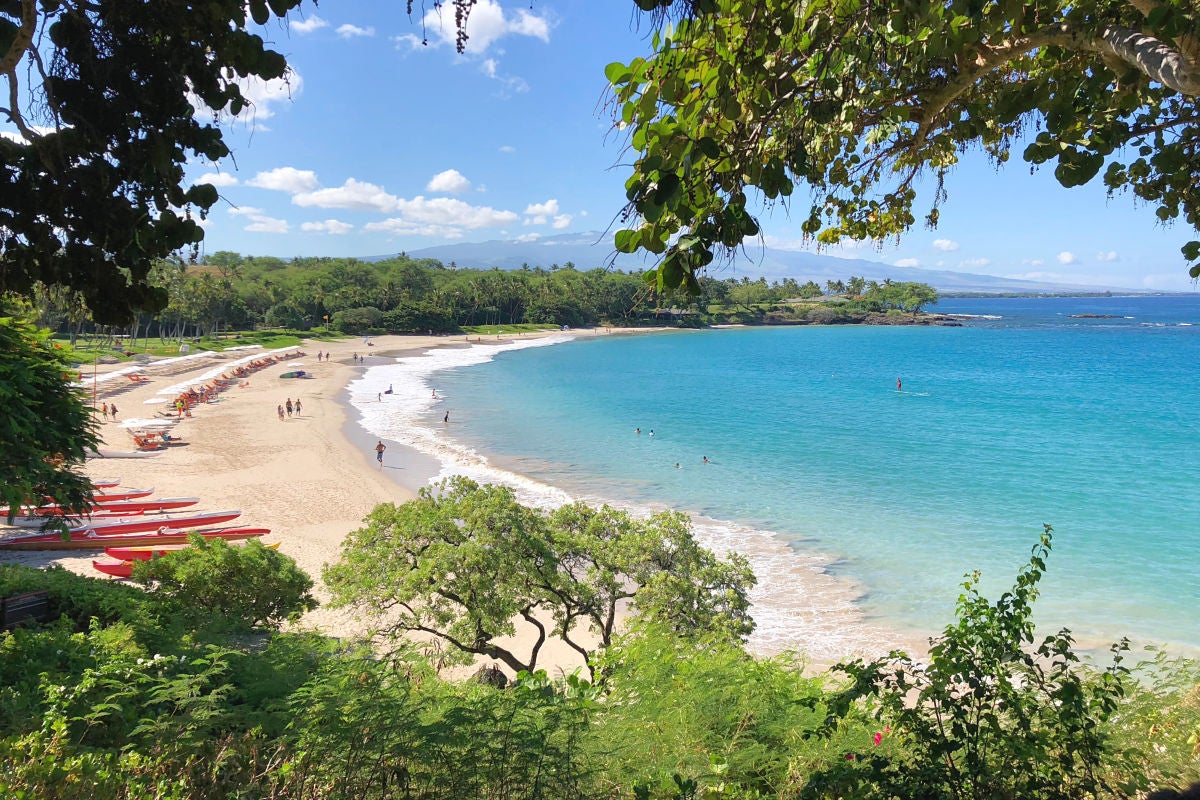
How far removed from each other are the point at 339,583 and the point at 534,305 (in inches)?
3775

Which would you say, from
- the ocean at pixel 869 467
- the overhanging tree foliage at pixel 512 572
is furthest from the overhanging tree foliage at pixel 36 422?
the ocean at pixel 869 467

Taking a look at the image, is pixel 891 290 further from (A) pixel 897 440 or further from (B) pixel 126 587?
(B) pixel 126 587

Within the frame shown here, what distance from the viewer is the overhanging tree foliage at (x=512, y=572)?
29.3 feet

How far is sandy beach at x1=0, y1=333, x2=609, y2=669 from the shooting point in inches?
607

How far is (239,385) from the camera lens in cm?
4162

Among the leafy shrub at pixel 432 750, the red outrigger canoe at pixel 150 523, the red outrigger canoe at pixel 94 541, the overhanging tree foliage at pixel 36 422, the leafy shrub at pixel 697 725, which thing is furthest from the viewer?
the red outrigger canoe at pixel 150 523

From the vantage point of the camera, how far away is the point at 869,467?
2548 cm

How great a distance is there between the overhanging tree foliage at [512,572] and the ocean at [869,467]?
3557mm

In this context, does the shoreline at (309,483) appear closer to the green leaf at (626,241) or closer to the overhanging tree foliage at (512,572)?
the overhanging tree foliage at (512,572)

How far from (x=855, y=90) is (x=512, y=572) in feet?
25.7

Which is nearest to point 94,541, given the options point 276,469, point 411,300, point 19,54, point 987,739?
point 276,469

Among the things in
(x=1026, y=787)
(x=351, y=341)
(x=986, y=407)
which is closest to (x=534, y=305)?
(x=351, y=341)

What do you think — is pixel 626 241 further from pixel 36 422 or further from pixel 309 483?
pixel 309 483

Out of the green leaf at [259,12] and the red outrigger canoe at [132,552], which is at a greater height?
the green leaf at [259,12]
